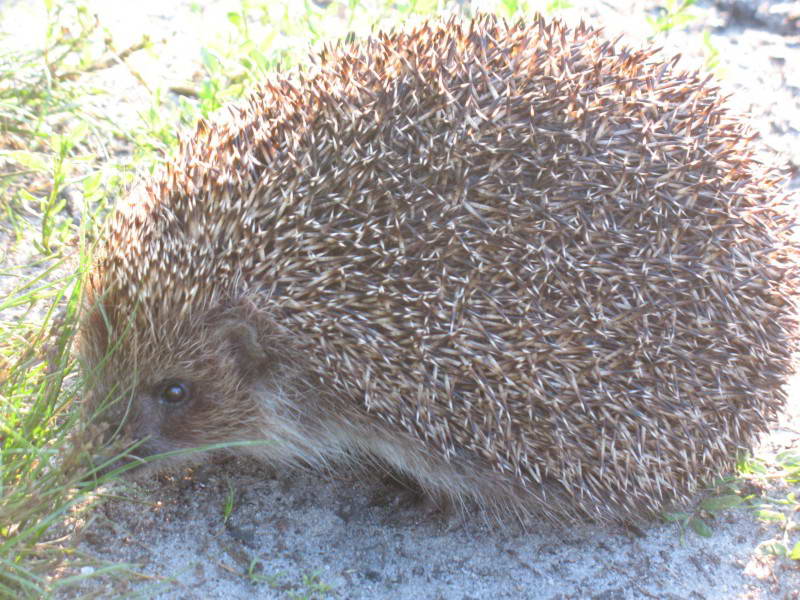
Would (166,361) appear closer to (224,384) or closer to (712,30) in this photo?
(224,384)

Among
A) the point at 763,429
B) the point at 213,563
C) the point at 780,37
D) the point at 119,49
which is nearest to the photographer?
the point at 213,563

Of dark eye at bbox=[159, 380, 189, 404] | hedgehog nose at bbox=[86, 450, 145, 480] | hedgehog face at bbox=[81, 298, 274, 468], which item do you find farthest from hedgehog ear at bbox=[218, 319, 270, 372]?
hedgehog nose at bbox=[86, 450, 145, 480]

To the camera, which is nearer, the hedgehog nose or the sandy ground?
the hedgehog nose

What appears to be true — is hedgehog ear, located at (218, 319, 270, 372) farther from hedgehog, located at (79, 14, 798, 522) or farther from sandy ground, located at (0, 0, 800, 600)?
sandy ground, located at (0, 0, 800, 600)

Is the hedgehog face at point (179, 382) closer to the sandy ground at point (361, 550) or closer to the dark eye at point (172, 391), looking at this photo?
the dark eye at point (172, 391)

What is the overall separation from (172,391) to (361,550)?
89 cm

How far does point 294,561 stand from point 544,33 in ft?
6.62

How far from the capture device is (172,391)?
10.3ft

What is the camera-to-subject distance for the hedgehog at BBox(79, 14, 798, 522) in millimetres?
2807

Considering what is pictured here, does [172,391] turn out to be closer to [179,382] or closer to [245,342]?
[179,382]

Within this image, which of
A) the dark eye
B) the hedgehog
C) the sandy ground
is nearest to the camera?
the hedgehog

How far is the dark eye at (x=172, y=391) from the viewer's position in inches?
123


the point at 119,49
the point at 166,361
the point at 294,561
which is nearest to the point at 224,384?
the point at 166,361

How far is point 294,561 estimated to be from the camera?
3102 millimetres
